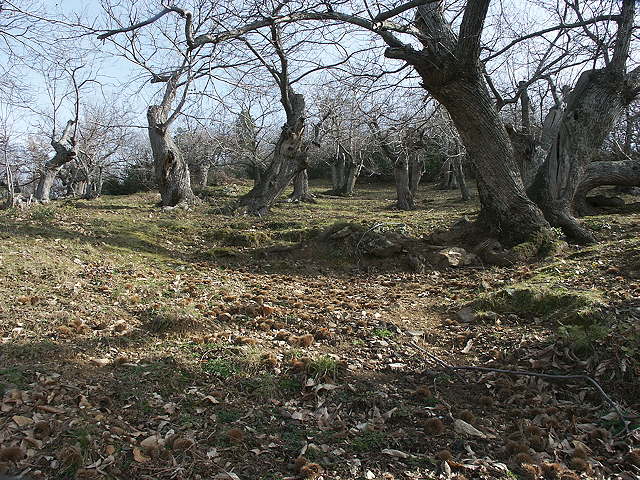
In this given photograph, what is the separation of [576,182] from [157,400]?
641 centimetres

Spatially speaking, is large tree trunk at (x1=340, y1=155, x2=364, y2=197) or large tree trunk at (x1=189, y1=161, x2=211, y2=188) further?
large tree trunk at (x1=189, y1=161, x2=211, y2=188)

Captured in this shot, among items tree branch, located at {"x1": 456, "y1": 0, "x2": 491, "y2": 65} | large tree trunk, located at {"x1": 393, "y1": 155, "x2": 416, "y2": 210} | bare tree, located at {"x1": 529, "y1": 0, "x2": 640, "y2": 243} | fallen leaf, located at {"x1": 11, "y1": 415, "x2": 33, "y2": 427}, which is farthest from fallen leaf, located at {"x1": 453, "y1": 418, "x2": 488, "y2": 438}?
large tree trunk, located at {"x1": 393, "y1": 155, "x2": 416, "y2": 210}

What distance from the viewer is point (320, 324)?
4184 mm

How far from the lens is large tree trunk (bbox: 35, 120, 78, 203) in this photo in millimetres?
15852

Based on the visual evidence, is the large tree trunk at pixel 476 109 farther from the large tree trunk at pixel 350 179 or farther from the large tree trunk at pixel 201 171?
the large tree trunk at pixel 201 171

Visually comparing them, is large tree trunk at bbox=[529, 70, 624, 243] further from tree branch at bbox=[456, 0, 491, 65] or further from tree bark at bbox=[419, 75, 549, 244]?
tree branch at bbox=[456, 0, 491, 65]

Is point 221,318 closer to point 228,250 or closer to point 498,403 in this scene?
point 498,403

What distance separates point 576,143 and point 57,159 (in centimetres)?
1584

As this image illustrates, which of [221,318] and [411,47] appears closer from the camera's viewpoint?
[221,318]

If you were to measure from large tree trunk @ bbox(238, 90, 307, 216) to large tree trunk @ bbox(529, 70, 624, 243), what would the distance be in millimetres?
4976

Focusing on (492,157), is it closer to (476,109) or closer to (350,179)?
(476,109)

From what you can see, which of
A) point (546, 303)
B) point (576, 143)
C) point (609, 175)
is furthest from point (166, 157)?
point (609, 175)

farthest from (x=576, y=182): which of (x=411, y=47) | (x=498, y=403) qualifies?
(x=498, y=403)

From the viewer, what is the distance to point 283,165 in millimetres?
10039
